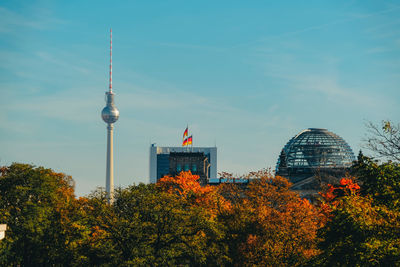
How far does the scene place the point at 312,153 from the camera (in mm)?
161375

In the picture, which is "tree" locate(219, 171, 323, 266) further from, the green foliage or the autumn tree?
the autumn tree

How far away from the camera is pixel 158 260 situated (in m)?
49.4

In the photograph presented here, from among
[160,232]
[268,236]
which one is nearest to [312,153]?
[268,236]

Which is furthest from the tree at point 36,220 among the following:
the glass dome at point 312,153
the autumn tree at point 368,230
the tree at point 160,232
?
the glass dome at point 312,153

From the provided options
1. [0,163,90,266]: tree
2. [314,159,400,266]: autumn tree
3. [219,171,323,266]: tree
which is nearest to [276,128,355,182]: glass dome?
[0,163,90,266]: tree

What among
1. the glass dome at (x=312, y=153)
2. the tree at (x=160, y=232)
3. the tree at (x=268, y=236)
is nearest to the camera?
the tree at (x=268, y=236)

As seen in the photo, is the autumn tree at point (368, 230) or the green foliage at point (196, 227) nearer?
the autumn tree at point (368, 230)

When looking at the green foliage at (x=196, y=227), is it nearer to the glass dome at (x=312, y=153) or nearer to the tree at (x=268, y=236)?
the tree at (x=268, y=236)

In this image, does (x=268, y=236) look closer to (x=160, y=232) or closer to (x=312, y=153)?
(x=160, y=232)

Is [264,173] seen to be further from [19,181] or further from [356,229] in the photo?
[356,229]

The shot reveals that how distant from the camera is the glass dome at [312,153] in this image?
158 meters

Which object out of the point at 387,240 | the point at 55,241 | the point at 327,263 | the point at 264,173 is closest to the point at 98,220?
the point at 55,241

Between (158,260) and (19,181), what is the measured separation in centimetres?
3235

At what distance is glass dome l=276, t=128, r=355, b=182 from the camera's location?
158 meters
